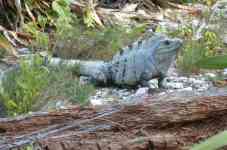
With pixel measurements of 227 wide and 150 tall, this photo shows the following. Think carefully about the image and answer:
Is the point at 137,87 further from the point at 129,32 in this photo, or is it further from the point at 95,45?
the point at 129,32

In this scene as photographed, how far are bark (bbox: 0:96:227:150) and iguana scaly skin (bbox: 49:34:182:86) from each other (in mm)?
2051

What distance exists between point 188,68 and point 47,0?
7.11ft

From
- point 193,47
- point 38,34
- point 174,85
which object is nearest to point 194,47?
point 193,47

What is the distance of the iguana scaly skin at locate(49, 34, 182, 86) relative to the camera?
16.5ft

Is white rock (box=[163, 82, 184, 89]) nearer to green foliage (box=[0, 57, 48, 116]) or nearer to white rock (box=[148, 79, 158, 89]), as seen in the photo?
white rock (box=[148, 79, 158, 89])

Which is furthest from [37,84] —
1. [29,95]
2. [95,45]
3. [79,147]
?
[95,45]

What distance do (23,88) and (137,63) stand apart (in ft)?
4.41

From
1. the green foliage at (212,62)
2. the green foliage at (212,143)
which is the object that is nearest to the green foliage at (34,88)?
the green foliage at (212,62)

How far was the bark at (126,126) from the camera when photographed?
2.73 metres

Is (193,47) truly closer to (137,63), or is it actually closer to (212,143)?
(137,63)

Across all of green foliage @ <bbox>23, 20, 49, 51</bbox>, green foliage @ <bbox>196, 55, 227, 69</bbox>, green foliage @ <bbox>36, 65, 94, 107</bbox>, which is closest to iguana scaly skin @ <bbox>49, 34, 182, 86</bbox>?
green foliage @ <bbox>23, 20, 49, 51</bbox>

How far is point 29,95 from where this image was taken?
3977 millimetres

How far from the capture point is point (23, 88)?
13.3ft

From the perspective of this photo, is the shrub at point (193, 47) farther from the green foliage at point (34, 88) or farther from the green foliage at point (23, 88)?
the green foliage at point (23, 88)
